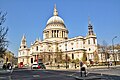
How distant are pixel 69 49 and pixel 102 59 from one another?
23.8m

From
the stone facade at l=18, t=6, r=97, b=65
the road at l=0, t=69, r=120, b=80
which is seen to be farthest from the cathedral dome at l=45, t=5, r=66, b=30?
the road at l=0, t=69, r=120, b=80

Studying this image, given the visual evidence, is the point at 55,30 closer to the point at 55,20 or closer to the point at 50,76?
the point at 55,20

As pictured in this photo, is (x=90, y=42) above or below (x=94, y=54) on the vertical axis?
above

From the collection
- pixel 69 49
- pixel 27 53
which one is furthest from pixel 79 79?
pixel 27 53

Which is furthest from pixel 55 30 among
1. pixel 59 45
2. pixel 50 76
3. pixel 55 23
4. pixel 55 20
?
pixel 50 76

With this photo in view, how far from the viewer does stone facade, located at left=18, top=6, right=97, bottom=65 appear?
364 ft

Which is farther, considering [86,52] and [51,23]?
[51,23]

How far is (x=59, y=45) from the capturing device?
126m

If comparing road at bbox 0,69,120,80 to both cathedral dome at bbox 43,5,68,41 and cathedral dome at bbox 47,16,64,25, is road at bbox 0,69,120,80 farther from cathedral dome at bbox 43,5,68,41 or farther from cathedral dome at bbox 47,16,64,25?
cathedral dome at bbox 47,16,64,25

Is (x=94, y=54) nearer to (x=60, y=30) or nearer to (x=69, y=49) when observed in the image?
(x=69, y=49)

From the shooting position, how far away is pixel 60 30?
426ft

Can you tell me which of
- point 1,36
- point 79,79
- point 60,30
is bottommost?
point 79,79

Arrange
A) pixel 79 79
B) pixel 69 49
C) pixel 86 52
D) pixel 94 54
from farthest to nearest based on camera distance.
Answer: pixel 69 49, pixel 86 52, pixel 94 54, pixel 79 79

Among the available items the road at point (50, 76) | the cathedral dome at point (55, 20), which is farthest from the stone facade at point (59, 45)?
the road at point (50, 76)
